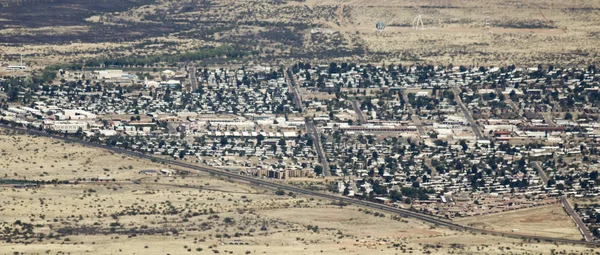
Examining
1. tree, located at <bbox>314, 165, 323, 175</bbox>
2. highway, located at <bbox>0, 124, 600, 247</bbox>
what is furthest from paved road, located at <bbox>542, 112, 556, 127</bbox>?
highway, located at <bbox>0, 124, 600, 247</bbox>

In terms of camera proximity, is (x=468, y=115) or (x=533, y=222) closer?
(x=533, y=222)

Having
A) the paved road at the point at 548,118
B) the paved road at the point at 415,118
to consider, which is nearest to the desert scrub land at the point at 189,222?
the paved road at the point at 415,118

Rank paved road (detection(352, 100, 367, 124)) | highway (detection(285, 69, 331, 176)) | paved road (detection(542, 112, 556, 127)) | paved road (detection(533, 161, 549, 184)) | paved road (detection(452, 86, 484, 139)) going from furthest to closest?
paved road (detection(542, 112, 556, 127))
paved road (detection(352, 100, 367, 124))
paved road (detection(452, 86, 484, 139))
highway (detection(285, 69, 331, 176))
paved road (detection(533, 161, 549, 184))

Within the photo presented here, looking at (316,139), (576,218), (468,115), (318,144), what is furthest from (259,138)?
(576,218)

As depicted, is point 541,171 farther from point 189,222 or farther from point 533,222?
point 189,222

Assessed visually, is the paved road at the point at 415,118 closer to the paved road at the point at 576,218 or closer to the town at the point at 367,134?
the town at the point at 367,134

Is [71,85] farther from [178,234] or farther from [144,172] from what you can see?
[178,234]

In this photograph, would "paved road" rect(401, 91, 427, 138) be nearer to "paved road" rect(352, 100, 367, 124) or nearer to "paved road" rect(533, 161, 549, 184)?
"paved road" rect(352, 100, 367, 124)
